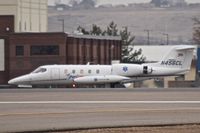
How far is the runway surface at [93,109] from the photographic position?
21547mm

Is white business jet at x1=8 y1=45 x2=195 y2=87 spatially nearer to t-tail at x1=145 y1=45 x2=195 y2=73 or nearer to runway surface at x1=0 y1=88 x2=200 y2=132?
t-tail at x1=145 y1=45 x2=195 y2=73

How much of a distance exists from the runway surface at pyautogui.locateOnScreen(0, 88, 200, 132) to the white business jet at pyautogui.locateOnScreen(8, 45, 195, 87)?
26.3 metres

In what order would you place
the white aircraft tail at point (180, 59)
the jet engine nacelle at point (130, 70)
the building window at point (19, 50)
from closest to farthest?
the jet engine nacelle at point (130, 70) < the white aircraft tail at point (180, 59) < the building window at point (19, 50)

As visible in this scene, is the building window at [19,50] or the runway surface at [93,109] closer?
the runway surface at [93,109]

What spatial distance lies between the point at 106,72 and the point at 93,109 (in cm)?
3977

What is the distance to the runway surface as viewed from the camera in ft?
70.7

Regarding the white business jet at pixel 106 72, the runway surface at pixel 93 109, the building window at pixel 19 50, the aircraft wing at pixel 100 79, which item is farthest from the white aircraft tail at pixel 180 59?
the runway surface at pixel 93 109

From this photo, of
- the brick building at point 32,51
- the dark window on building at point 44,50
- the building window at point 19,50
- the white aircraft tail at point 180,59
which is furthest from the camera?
Answer: the dark window on building at point 44,50

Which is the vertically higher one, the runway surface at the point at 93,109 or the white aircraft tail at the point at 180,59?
the white aircraft tail at the point at 180,59

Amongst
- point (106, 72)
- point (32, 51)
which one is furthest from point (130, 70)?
point (32, 51)

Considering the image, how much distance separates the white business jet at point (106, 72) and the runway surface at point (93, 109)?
26.3m

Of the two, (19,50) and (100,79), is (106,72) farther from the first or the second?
(19,50)

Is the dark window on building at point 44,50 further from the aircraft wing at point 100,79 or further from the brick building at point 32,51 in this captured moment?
the aircraft wing at point 100,79

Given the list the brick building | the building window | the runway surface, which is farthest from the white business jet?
the runway surface
